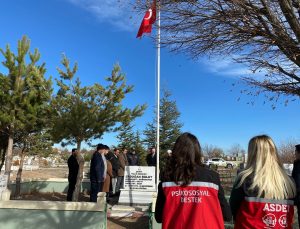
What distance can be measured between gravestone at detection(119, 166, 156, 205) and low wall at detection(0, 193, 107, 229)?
17.4 feet

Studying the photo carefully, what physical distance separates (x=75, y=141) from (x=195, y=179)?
11.3m

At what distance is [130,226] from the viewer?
9.55 m

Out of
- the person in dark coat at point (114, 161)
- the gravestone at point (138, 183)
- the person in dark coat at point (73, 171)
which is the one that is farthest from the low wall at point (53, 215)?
the person in dark coat at point (114, 161)

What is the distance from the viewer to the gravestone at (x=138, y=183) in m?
12.7

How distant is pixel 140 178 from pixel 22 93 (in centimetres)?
553

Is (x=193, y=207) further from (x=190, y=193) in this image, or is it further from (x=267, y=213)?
(x=267, y=213)

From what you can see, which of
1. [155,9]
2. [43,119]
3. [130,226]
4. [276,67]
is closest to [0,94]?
[43,119]

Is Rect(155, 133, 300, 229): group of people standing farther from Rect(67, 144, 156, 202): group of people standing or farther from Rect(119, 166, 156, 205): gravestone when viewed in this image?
Rect(119, 166, 156, 205): gravestone

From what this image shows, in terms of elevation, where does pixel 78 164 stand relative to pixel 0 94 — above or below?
below

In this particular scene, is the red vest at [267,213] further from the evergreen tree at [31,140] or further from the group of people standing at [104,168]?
the evergreen tree at [31,140]

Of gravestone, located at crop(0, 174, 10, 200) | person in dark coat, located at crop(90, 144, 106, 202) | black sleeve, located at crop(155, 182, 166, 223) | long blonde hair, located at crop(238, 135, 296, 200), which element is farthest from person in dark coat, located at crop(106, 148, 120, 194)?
long blonde hair, located at crop(238, 135, 296, 200)

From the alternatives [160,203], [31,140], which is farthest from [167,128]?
[160,203]

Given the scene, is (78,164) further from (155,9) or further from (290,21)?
(290,21)

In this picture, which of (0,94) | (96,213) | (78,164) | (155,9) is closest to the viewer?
(155,9)
